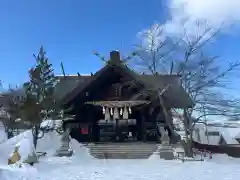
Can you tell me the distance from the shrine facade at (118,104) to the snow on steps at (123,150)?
5.80ft

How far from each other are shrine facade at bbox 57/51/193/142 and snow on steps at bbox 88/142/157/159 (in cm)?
177

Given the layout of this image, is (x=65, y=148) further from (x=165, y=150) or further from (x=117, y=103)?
(x=165, y=150)

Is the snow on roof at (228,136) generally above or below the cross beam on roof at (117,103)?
below

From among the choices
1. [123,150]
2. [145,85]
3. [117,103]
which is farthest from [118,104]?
[123,150]

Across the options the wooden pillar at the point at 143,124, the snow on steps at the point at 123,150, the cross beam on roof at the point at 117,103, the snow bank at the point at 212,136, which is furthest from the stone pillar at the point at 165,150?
the snow bank at the point at 212,136

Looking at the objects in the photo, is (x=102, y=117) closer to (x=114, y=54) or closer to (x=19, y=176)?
(x=114, y=54)

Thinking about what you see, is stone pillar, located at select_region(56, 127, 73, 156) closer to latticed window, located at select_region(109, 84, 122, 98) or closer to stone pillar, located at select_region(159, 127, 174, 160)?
latticed window, located at select_region(109, 84, 122, 98)

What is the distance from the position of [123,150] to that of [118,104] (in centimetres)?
335

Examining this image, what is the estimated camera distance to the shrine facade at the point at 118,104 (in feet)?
68.0

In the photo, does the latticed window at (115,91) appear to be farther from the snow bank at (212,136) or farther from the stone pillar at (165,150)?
the snow bank at (212,136)

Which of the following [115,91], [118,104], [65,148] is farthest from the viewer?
[115,91]

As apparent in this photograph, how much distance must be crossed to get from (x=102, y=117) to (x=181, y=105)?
635 centimetres

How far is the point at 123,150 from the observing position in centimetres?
1930

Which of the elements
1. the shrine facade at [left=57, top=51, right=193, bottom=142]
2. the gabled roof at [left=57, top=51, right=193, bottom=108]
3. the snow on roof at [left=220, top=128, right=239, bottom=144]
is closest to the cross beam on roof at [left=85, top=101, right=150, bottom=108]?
the shrine facade at [left=57, top=51, right=193, bottom=142]
